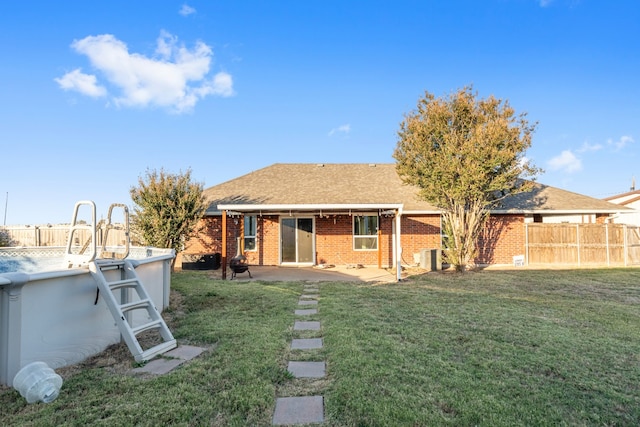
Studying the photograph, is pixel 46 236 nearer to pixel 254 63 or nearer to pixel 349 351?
pixel 254 63

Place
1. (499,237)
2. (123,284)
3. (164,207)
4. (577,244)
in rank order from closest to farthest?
(123,284), (164,207), (577,244), (499,237)

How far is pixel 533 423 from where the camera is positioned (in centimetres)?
234

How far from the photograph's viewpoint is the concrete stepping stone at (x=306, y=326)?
488cm

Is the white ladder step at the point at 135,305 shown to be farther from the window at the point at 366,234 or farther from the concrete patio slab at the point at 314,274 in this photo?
the window at the point at 366,234

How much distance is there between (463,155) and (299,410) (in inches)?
387

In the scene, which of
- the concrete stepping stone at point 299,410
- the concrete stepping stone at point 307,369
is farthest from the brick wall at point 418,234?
the concrete stepping stone at point 299,410

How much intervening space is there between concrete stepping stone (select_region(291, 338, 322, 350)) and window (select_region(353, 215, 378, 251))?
30.2 feet

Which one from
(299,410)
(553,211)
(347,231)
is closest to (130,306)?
(299,410)

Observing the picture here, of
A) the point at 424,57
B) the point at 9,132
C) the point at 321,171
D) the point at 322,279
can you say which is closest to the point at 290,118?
the point at 321,171

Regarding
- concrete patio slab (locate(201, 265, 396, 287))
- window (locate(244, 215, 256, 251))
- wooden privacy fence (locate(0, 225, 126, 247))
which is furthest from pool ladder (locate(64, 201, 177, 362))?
wooden privacy fence (locate(0, 225, 126, 247))

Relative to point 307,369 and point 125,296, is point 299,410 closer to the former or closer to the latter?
point 307,369

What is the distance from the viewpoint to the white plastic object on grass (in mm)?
2662

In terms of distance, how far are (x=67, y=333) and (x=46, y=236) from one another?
14.2 m

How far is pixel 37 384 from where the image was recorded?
8.86 feet
